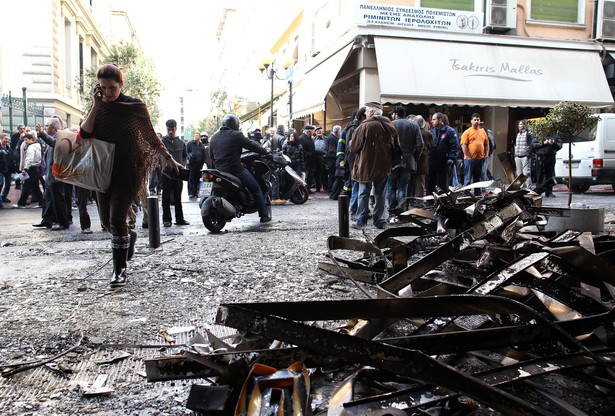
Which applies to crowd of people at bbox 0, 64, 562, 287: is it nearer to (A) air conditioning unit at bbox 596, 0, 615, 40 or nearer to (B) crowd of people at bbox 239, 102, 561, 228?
(B) crowd of people at bbox 239, 102, 561, 228

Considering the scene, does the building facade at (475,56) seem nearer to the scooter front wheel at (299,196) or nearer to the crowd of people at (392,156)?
the crowd of people at (392,156)

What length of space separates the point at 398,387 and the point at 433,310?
0.34 m

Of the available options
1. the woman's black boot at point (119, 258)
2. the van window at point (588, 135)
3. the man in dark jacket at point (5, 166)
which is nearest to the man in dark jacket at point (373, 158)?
the woman's black boot at point (119, 258)

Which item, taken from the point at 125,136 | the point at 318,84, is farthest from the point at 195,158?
the point at 125,136

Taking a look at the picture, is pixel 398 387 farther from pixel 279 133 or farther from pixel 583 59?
A: pixel 583 59

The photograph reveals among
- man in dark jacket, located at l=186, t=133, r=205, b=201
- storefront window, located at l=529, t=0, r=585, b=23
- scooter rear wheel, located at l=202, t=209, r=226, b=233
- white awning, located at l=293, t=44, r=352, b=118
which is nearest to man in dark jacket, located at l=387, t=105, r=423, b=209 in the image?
scooter rear wheel, located at l=202, t=209, r=226, b=233

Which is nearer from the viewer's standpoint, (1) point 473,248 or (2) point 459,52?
(1) point 473,248

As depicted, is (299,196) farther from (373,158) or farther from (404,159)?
(373,158)

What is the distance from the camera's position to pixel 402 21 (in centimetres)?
1692

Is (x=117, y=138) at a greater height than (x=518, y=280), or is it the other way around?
(x=117, y=138)

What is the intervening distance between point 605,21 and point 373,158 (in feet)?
51.1

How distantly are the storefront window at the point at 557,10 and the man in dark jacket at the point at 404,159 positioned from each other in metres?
12.1

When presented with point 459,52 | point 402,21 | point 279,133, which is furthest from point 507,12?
point 279,133

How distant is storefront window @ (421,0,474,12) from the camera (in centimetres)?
1736
